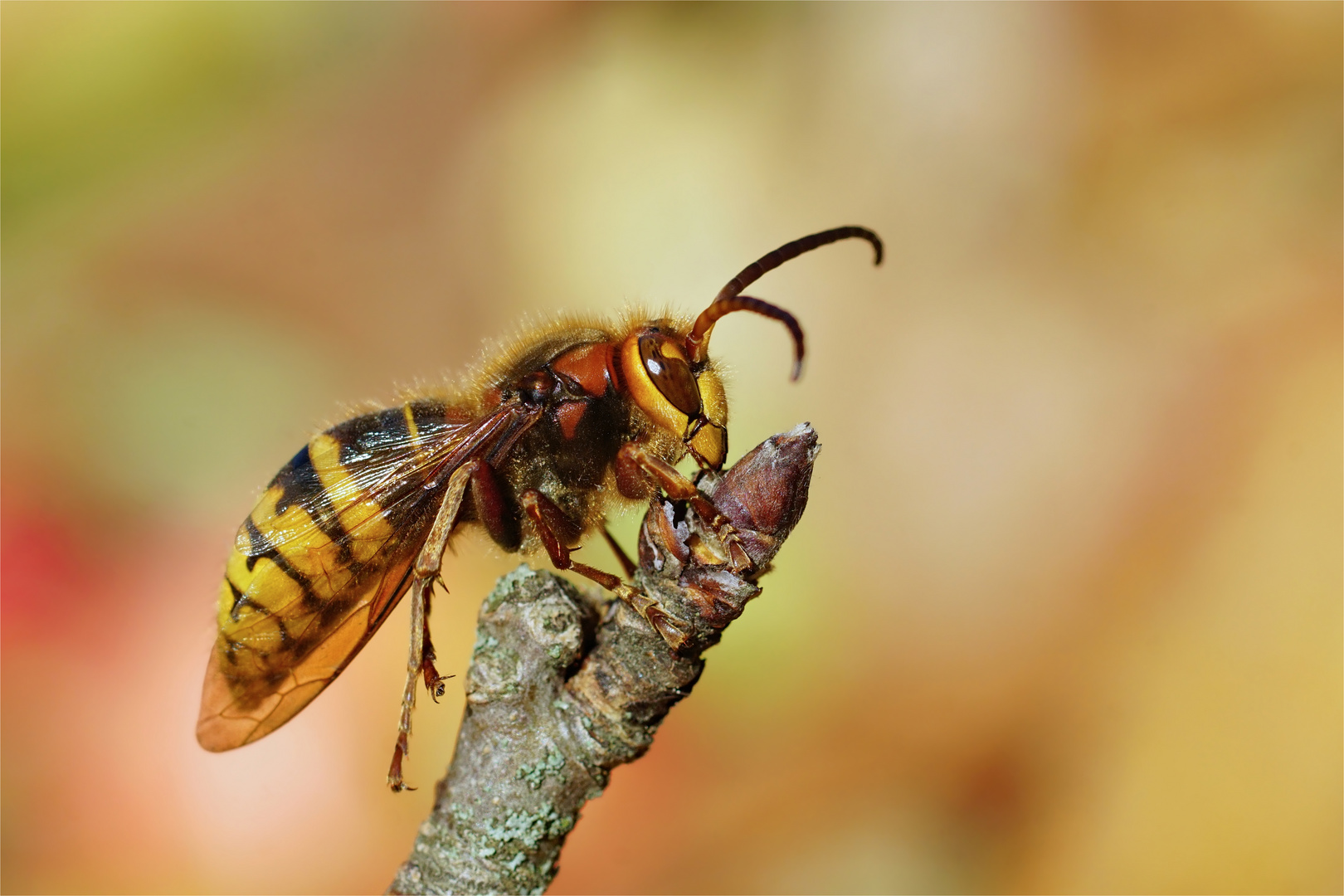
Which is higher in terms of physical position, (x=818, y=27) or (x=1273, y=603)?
(x=818, y=27)

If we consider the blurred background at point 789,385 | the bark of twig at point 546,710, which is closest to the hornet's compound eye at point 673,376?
the bark of twig at point 546,710

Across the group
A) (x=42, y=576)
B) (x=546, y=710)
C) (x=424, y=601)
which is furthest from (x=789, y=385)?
(x=42, y=576)

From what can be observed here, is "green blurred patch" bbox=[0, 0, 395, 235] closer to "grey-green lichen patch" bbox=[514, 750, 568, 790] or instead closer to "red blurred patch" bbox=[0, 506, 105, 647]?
"red blurred patch" bbox=[0, 506, 105, 647]

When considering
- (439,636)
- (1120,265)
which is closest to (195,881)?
(439,636)

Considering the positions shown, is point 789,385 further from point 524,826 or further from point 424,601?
point 524,826

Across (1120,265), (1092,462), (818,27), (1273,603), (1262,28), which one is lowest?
(1273,603)

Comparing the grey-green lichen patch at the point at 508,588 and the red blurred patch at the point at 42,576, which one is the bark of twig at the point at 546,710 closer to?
the grey-green lichen patch at the point at 508,588

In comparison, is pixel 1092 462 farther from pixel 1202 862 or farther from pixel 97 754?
pixel 97 754
